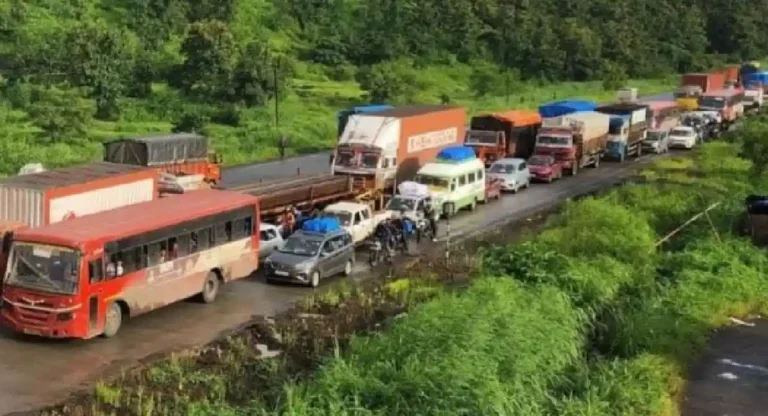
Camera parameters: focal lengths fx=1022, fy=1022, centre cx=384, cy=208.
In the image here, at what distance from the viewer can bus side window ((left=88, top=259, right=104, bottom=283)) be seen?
57.5 ft

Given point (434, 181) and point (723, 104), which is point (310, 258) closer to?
point (434, 181)

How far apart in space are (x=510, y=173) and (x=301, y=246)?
14.9 m

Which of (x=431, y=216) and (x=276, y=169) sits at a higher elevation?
(x=431, y=216)

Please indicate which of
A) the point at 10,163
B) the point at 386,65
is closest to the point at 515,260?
the point at 10,163

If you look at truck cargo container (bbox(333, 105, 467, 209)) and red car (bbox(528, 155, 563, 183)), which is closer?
truck cargo container (bbox(333, 105, 467, 209))

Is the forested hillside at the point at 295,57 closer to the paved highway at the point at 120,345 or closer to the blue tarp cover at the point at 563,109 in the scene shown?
the blue tarp cover at the point at 563,109

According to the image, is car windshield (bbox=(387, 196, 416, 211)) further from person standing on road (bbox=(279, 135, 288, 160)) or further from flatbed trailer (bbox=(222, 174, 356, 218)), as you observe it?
person standing on road (bbox=(279, 135, 288, 160))

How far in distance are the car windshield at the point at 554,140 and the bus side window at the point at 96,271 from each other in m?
25.2

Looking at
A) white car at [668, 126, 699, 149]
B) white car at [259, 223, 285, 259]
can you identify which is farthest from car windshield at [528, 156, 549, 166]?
white car at [259, 223, 285, 259]

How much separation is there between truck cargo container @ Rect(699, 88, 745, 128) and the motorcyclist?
107ft

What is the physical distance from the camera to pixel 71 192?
74.3ft

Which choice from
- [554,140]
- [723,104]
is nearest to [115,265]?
[554,140]

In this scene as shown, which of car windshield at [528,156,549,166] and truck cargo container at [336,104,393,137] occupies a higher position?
truck cargo container at [336,104,393,137]

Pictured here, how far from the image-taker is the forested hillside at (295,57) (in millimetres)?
47219
